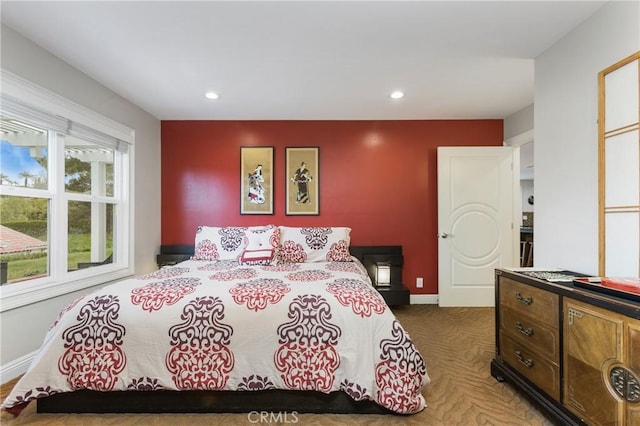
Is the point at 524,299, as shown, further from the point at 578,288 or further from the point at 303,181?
A: the point at 303,181

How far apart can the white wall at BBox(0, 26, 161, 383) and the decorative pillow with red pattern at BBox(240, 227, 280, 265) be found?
54.8 inches

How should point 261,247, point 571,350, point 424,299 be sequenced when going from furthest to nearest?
point 424,299 < point 261,247 < point 571,350

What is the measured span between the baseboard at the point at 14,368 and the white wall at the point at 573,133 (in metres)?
3.88

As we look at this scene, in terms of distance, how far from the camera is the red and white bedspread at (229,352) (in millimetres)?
1699

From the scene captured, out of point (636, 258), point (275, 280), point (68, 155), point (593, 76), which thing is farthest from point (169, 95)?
point (636, 258)

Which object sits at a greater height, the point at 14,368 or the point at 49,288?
the point at 49,288

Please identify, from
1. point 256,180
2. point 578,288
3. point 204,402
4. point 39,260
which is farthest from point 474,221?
point 39,260

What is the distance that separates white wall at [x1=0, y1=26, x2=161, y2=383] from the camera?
6.82ft

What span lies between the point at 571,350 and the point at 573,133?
1.38 m

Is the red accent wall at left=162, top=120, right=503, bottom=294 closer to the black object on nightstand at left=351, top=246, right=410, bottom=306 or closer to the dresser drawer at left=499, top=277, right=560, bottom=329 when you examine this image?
the black object on nightstand at left=351, top=246, right=410, bottom=306

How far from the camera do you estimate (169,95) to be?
3.13 metres

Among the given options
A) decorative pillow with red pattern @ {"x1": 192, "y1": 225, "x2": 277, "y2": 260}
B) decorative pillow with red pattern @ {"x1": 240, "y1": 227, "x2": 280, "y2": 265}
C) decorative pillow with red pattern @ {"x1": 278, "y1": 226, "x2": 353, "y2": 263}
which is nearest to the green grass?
decorative pillow with red pattern @ {"x1": 192, "y1": 225, "x2": 277, "y2": 260}

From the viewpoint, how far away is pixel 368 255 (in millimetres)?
3795

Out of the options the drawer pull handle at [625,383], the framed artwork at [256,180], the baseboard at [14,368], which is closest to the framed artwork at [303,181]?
the framed artwork at [256,180]
